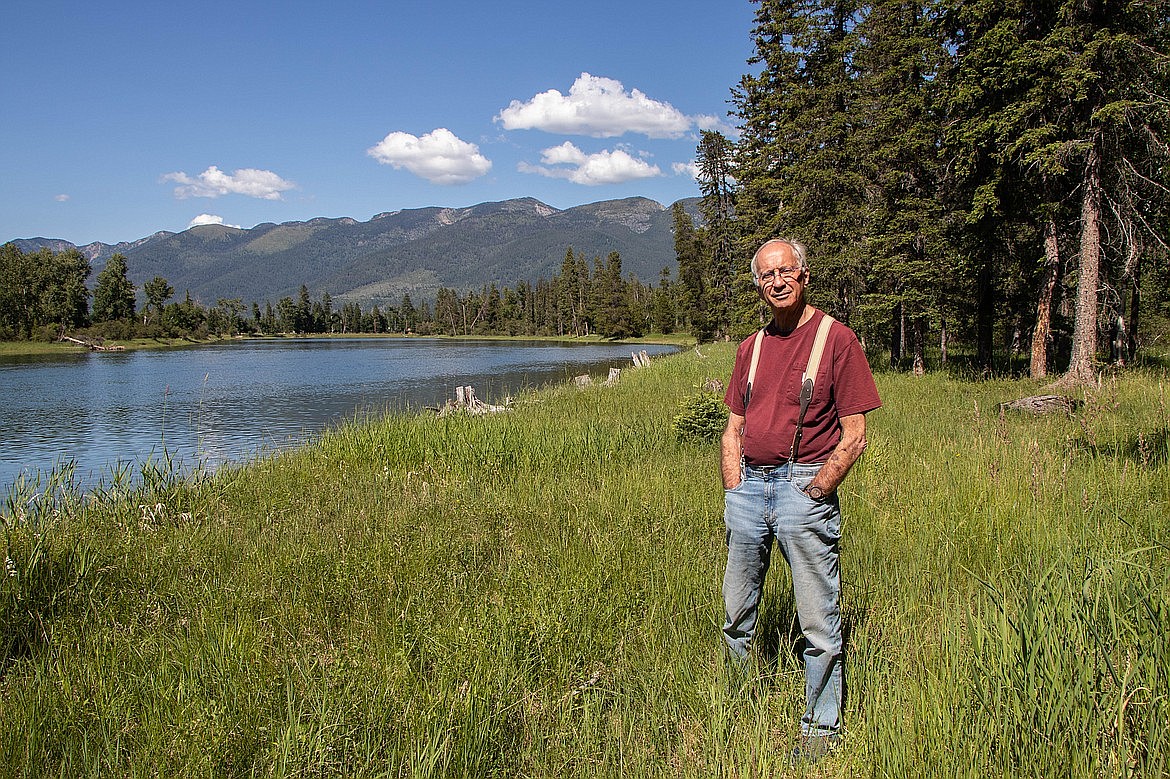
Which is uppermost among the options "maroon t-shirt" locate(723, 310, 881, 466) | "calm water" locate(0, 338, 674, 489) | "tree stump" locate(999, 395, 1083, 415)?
"maroon t-shirt" locate(723, 310, 881, 466)

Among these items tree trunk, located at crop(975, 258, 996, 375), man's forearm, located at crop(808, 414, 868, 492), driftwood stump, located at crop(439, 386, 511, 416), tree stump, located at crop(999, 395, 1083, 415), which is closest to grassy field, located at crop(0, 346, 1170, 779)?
man's forearm, located at crop(808, 414, 868, 492)

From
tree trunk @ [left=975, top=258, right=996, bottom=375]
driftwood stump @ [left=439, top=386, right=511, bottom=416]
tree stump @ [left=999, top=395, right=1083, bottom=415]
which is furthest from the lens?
tree trunk @ [left=975, top=258, right=996, bottom=375]

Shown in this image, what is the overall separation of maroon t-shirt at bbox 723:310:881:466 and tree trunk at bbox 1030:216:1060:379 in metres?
15.6

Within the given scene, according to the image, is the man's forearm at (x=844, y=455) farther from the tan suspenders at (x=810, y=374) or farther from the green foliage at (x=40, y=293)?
the green foliage at (x=40, y=293)

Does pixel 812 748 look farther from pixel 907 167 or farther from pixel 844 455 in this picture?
pixel 907 167

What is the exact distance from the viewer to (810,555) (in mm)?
2838

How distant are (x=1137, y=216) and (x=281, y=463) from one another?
16459 millimetres

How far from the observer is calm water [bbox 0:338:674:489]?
14.6 m

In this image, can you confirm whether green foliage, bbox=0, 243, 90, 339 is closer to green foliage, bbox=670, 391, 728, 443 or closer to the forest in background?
the forest in background

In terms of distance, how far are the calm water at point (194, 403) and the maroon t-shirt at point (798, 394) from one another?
24.7 feet

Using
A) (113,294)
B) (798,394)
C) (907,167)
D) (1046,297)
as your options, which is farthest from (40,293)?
(798,394)

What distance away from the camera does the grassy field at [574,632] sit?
8.64 ft

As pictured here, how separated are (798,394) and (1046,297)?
16.1 m

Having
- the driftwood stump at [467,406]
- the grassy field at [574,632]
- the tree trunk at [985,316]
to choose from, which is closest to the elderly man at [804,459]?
the grassy field at [574,632]
